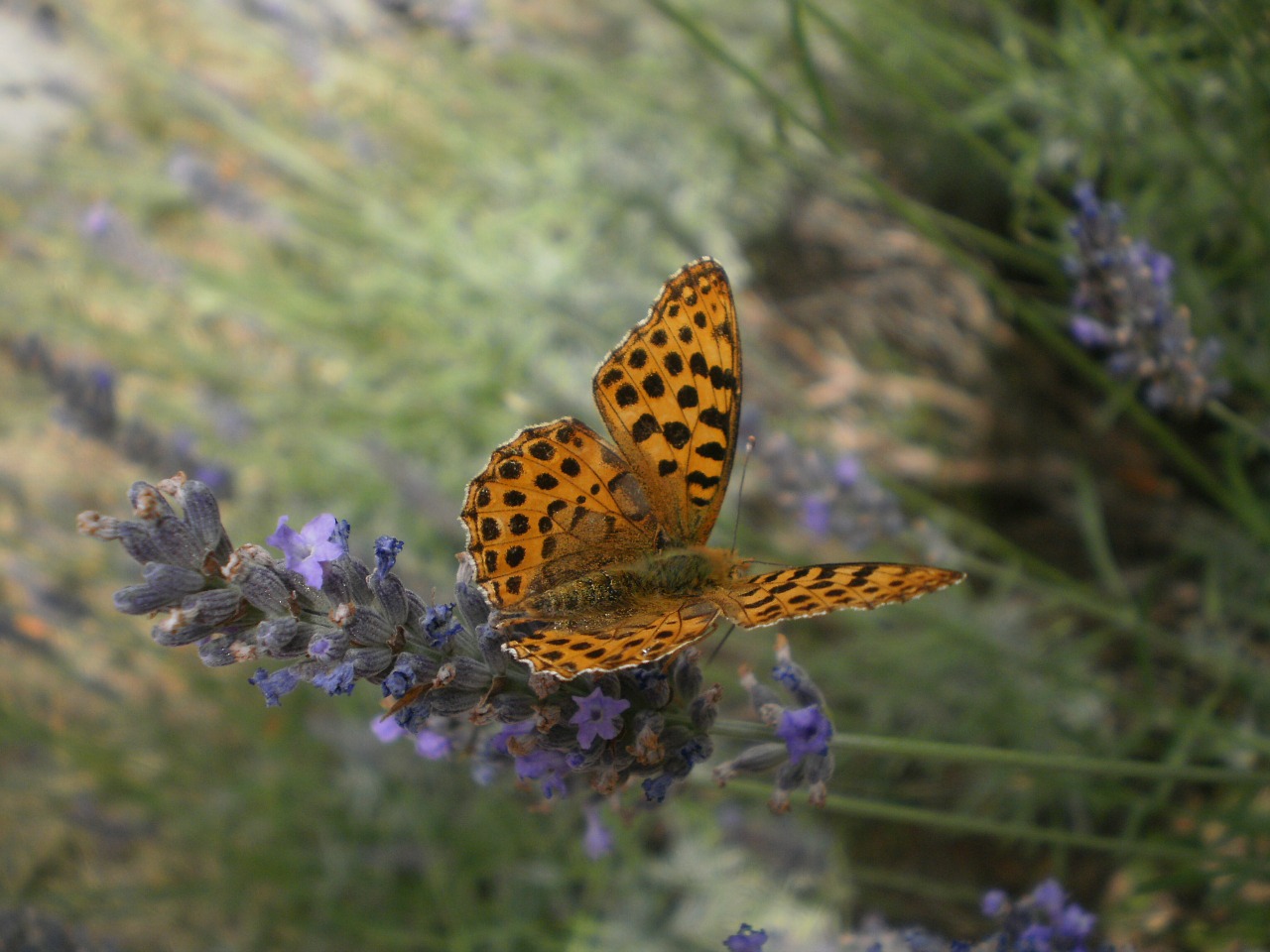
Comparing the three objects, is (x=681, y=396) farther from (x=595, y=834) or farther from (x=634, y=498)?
(x=595, y=834)

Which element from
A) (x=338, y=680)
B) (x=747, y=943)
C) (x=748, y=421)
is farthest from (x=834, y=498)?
(x=338, y=680)

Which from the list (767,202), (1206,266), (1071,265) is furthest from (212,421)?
(1206,266)

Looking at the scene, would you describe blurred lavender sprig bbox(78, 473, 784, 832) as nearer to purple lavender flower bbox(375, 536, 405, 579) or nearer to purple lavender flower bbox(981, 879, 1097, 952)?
purple lavender flower bbox(375, 536, 405, 579)

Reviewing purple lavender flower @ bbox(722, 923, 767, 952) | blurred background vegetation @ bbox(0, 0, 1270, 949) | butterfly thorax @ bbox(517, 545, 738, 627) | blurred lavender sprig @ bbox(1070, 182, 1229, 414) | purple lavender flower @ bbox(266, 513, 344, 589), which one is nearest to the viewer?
purple lavender flower @ bbox(266, 513, 344, 589)

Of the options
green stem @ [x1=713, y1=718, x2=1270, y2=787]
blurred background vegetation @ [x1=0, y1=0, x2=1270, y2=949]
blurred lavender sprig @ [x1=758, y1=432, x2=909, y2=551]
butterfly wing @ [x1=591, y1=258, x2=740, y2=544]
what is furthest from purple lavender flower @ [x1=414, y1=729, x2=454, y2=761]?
blurred lavender sprig @ [x1=758, y1=432, x2=909, y2=551]

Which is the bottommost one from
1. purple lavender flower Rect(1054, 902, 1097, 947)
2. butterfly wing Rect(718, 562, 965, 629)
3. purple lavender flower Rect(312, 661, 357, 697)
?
purple lavender flower Rect(1054, 902, 1097, 947)

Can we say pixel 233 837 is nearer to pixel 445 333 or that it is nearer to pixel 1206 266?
pixel 445 333

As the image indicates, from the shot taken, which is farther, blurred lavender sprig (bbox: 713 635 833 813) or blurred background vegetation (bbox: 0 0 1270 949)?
blurred background vegetation (bbox: 0 0 1270 949)
